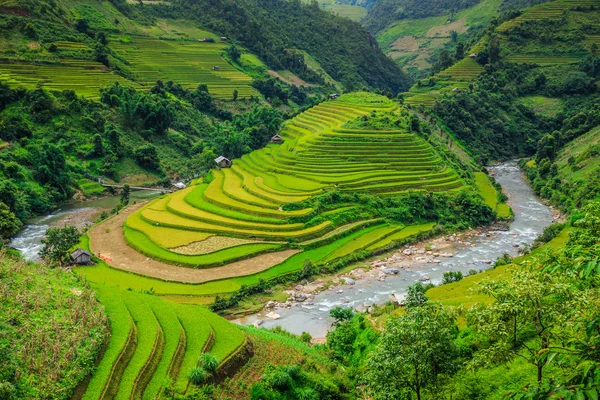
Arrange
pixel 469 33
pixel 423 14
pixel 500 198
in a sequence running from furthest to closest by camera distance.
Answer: pixel 423 14, pixel 469 33, pixel 500 198

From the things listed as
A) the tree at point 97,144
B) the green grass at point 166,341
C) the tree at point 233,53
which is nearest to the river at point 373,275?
the tree at point 97,144

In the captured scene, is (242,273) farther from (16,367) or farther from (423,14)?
(423,14)

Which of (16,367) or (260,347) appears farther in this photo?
(260,347)

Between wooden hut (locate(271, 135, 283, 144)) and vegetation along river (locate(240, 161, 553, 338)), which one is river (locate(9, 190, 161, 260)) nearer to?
wooden hut (locate(271, 135, 283, 144))

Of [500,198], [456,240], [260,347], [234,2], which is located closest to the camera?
[260,347]

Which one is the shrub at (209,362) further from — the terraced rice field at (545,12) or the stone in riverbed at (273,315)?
the terraced rice field at (545,12)

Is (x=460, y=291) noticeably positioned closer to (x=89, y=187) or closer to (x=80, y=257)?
(x=80, y=257)

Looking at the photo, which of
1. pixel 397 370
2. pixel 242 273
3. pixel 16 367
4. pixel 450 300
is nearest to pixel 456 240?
pixel 450 300
